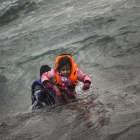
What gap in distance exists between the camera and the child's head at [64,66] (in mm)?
3936

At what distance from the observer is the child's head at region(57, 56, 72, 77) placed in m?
3.94

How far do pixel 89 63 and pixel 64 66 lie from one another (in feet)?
11.0

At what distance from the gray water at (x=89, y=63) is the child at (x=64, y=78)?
12.2 inches

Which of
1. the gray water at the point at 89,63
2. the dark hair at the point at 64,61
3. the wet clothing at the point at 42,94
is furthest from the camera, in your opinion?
the wet clothing at the point at 42,94

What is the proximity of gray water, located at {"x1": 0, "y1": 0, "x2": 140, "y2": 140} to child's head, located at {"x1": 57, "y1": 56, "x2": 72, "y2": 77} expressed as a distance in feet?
2.09

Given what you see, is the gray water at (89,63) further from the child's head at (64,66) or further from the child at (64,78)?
the child's head at (64,66)

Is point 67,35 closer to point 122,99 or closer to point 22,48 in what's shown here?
point 22,48

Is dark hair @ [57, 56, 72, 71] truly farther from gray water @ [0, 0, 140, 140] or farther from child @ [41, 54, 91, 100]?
gray water @ [0, 0, 140, 140]

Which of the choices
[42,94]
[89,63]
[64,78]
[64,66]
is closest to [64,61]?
[64,66]

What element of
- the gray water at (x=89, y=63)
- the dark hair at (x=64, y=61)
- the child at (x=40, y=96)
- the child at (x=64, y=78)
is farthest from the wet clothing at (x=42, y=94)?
the dark hair at (x=64, y=61)

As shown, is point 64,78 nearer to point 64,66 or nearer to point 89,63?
point 64,66

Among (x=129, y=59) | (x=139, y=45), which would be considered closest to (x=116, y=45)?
(x=139, y=45)

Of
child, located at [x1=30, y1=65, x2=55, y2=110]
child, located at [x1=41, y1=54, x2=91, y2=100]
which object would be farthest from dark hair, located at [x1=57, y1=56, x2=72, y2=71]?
child, located at [x1=30, y1=65, x2=55, y2=110]

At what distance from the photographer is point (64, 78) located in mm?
4125
